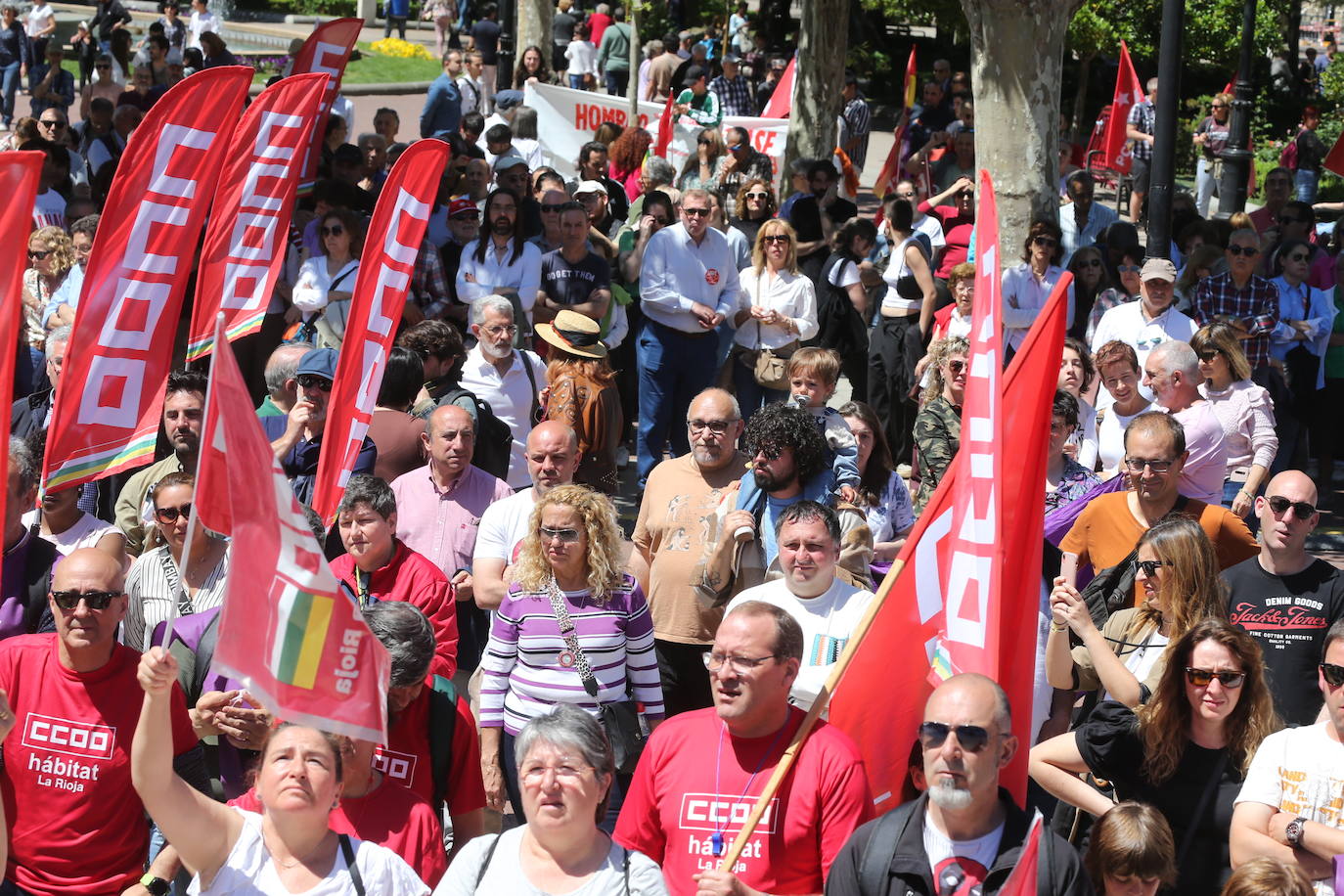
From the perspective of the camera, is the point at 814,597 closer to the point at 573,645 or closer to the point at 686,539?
the point at 573,645

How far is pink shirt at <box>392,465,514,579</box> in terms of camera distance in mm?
6664

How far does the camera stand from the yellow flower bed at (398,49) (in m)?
32.3

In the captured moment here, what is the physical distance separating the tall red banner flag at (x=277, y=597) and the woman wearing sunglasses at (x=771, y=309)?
19.1ft

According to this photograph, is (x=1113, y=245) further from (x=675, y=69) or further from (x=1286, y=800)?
(x=675, y=69)

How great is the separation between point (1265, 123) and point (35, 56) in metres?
18.4

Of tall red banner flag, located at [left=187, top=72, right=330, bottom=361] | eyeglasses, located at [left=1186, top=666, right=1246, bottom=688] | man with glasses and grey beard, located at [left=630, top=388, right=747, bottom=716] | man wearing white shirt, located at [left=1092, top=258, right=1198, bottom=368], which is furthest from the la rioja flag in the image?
man wearing white shirt, located at [left=1092, top=258, right=1198, bottom=368]

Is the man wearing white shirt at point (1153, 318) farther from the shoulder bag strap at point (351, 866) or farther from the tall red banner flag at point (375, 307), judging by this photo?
Result: the shoulder bag strap at point (351, 866)

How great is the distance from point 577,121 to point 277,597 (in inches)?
521

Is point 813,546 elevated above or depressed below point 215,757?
above

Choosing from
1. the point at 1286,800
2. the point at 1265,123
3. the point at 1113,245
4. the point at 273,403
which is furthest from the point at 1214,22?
the point at 1286,800

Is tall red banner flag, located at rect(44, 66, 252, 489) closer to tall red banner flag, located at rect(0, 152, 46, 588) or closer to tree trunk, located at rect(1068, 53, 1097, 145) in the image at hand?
tall red banner flag, located at rect(0, 152, 46, 588)

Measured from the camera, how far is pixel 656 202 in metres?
11.2

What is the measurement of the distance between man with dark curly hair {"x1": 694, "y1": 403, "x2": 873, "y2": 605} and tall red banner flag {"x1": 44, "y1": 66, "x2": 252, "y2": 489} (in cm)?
223

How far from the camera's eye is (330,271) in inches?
378
